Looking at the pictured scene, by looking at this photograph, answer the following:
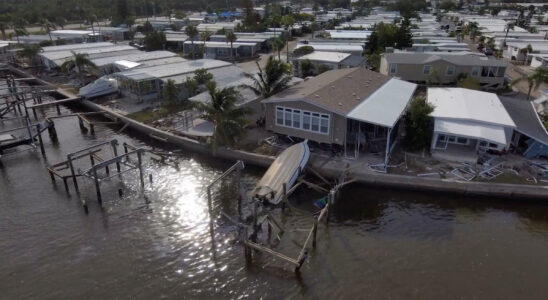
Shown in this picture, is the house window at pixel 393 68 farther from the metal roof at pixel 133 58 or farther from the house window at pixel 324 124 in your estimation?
the metal roof at pixel 133 58

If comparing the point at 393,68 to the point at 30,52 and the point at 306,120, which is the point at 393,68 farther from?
the point at 30,52

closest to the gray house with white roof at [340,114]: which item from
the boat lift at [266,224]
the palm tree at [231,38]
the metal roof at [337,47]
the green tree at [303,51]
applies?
the boat lift at [266,224]

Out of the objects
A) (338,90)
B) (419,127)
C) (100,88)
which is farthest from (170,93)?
(419,127)

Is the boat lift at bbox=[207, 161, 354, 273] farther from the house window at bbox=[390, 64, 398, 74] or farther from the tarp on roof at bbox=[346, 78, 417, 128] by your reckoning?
the house window at bbox=[390, 64, 398, 74]

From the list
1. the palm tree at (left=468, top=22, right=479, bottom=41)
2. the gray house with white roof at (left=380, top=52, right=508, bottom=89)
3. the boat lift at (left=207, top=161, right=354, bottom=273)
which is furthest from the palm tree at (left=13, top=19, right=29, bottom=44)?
the palm tree at (left=468, top=22, right=479, bottom=41)

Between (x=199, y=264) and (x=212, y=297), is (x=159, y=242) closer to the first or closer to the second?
(x=199, y=264)

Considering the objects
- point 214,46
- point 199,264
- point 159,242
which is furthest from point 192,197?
point 214,46
